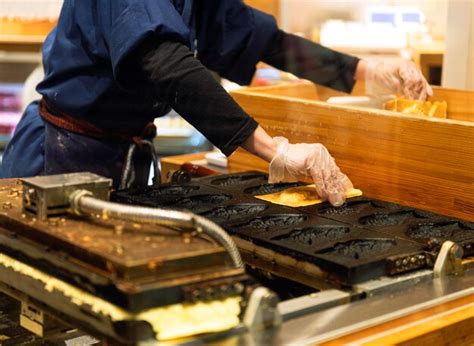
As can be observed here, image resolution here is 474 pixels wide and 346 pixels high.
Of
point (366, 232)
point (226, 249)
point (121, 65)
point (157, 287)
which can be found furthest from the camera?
point (121, 65)

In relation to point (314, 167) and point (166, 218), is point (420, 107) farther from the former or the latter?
Answer: point (166, 218)

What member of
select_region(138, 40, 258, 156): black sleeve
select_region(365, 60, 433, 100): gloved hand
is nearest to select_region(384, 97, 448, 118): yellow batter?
select_region(365, 60, 433, 100): gloved hand

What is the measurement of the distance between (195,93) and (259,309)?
0.59 meters

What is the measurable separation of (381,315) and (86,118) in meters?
1.02

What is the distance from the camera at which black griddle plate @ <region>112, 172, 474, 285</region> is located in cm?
131

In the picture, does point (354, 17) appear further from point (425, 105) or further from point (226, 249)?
point (226, 249)

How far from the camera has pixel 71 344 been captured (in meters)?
1.46

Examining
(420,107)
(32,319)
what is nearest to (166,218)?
(32,319)

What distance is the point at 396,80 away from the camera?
221cm

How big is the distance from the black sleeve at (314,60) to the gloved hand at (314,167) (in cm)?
64

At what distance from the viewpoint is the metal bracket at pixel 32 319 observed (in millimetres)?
1311

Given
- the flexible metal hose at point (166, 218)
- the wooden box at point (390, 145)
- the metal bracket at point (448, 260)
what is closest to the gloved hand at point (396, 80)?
the wooden box at point (390, 145)

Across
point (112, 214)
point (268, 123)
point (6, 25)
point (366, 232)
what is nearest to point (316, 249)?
point (366, 232)

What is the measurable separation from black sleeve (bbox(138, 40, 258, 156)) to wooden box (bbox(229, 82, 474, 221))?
30cm
